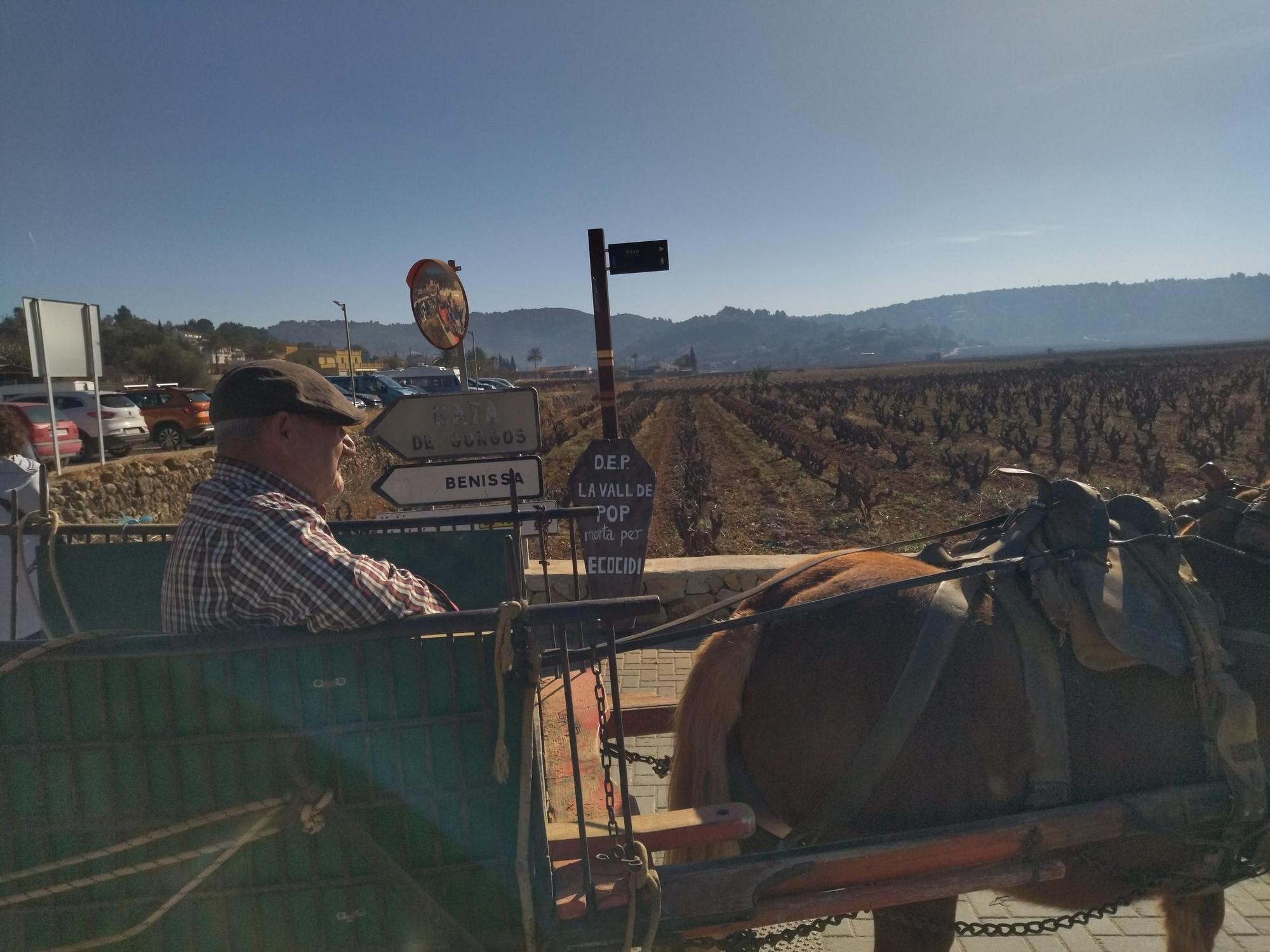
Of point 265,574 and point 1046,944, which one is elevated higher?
point 265,574

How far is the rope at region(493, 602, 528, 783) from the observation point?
4.90 feet

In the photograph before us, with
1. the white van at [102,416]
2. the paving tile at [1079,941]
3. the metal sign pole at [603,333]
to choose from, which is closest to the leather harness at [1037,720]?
the paving tile at [1079,941]

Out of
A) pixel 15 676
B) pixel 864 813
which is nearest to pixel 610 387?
pixel 864 813

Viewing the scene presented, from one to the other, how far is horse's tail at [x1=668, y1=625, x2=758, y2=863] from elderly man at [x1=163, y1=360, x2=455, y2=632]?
77 centimetres

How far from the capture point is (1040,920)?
207 centimetres

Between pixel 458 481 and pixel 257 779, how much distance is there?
296 cm

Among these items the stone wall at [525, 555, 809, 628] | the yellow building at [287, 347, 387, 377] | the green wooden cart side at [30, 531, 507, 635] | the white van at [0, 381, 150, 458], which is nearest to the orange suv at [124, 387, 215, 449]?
the white van at [0, 381, 150, 458]

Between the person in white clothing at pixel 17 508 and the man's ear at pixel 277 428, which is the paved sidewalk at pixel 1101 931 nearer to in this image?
the man's ear at pixel 277 428

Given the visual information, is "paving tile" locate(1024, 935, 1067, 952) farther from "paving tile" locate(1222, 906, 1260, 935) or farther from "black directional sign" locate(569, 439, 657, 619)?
"black directional sign" locate(569, 439, 657, 619)

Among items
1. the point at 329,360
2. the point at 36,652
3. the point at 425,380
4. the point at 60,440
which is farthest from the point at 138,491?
the point at 329,360

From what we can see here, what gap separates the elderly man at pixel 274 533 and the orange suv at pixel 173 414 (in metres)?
19.3

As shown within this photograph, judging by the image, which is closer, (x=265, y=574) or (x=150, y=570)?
(x=265, y=574)

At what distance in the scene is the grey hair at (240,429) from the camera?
1.80 meters

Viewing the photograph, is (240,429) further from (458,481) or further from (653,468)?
(653,468)
